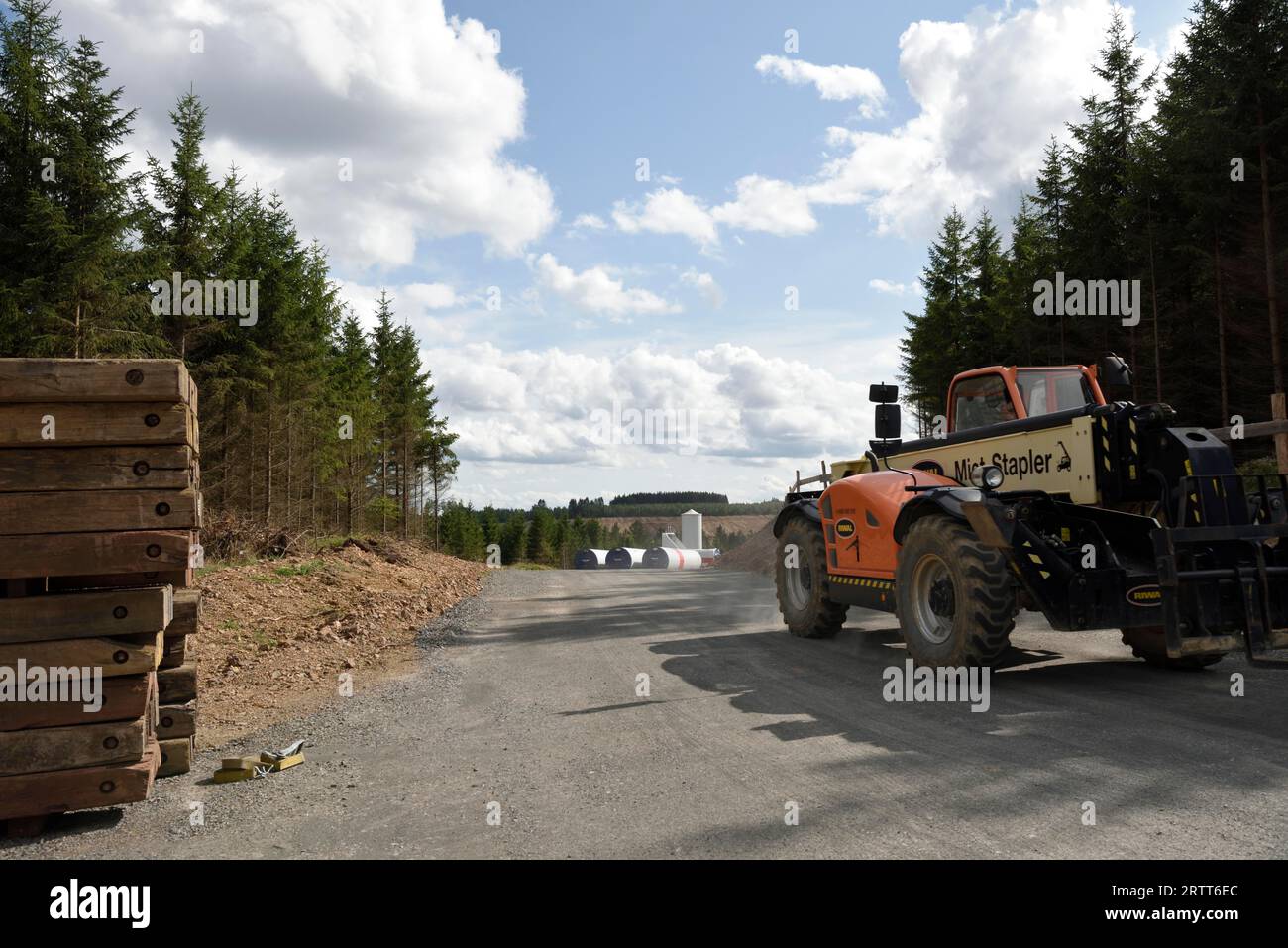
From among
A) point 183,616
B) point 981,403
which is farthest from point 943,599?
point 183,616

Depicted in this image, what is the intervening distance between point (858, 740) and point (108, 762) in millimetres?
4295

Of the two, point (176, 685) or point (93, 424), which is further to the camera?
point (176, 685)

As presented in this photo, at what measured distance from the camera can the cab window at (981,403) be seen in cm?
826

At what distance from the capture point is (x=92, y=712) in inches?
163

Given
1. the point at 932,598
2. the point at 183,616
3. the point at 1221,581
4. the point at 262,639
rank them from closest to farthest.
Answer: the point at 183,616, the point at 1221,581, the point at 932,598, the point at 262,639

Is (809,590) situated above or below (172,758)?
above

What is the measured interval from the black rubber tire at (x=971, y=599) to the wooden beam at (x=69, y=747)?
5.70 meters

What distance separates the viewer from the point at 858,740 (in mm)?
5191

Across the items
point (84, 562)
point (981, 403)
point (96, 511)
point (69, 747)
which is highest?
point (981, 403)

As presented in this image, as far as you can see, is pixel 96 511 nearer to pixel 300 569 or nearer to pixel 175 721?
pixel 175 721

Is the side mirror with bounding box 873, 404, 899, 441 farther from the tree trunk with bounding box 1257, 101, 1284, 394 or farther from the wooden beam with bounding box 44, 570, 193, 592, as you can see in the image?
the tree trunk with bounding box 1257, 101, 1284, 394

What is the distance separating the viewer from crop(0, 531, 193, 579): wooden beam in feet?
13.4

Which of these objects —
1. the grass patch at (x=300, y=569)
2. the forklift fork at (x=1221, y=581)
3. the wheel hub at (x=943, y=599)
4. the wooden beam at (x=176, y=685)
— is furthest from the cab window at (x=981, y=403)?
the grass patch at (x=300, y=569)

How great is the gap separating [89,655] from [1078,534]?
6982mm
